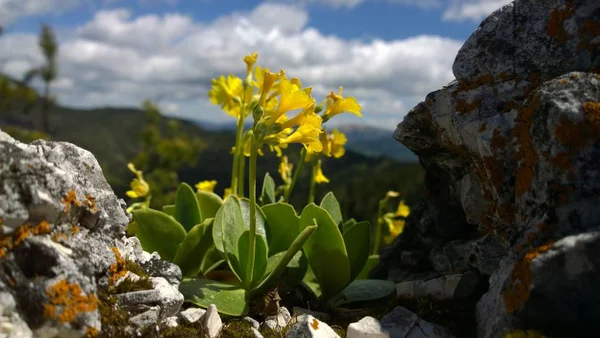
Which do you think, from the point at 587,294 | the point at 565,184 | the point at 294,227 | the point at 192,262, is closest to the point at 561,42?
the point at 565,184

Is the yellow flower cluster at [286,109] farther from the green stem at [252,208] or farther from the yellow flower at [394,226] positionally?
the yellow flower at [394,226]

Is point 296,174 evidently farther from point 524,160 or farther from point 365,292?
point 524,160

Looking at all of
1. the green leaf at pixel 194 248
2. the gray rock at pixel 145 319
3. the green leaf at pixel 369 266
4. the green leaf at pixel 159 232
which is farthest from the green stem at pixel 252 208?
the green leaf at pixel 369 266

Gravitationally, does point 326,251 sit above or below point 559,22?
below

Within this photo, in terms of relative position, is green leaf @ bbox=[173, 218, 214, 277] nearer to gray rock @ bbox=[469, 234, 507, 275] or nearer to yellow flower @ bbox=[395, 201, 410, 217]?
gray rock @ bbox=[469, 234, 507, 275]

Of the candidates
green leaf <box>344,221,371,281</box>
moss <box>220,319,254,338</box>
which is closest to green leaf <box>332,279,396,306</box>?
green leaf <box>344,221,371,281</box>

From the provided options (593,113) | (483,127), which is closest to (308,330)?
(483,127)

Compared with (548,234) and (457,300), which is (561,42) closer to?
(548,234)
